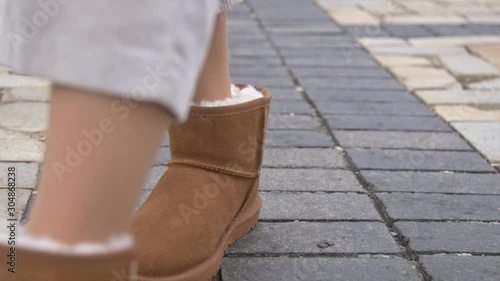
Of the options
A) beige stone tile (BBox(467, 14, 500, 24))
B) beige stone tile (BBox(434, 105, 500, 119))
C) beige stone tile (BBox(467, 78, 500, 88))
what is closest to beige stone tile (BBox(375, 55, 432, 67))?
beige stone tile (BBox(467, 78, 500, 88))

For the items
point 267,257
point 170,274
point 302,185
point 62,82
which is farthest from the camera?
point 302,185

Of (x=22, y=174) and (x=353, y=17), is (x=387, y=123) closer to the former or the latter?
(x=22, y=174)

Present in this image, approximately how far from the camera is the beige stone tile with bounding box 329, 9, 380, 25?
17.5 feet

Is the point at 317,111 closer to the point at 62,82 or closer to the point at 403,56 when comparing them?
the point at 403,56

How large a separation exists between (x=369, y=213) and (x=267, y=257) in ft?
1.33

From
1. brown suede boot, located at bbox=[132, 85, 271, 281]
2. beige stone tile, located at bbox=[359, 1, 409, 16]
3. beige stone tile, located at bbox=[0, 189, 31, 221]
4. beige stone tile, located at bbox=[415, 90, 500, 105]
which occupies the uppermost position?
brown suede boot, located at bbox=[132, 85, 271, 281]

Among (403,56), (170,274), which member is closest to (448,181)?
(170,274)

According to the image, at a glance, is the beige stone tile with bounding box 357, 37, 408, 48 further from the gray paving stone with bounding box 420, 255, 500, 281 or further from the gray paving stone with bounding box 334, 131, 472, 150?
the gray paving stone with bounding box 420, 255, 500, 281

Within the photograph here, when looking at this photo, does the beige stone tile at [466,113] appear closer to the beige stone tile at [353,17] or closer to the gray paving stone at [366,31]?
the gray paving stone at [366,31]

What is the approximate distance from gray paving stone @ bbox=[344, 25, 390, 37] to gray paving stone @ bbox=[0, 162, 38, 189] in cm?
287

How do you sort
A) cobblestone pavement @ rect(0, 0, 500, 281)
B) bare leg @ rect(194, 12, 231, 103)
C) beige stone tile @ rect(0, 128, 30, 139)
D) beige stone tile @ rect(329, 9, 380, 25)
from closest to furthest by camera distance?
1. bare leg @ rect(194, 12, 231, 103)
2. cobblestone pavement @ rect(0, 0, 500, 281)
3. beige stone tile @ rect(0, 128, 30, 139)
4. beige stone tile @ rect(329, 9, 380, 25)

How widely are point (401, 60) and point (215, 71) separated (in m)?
2.72

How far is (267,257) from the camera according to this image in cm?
175

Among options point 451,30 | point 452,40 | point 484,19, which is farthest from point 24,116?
point 484,19
